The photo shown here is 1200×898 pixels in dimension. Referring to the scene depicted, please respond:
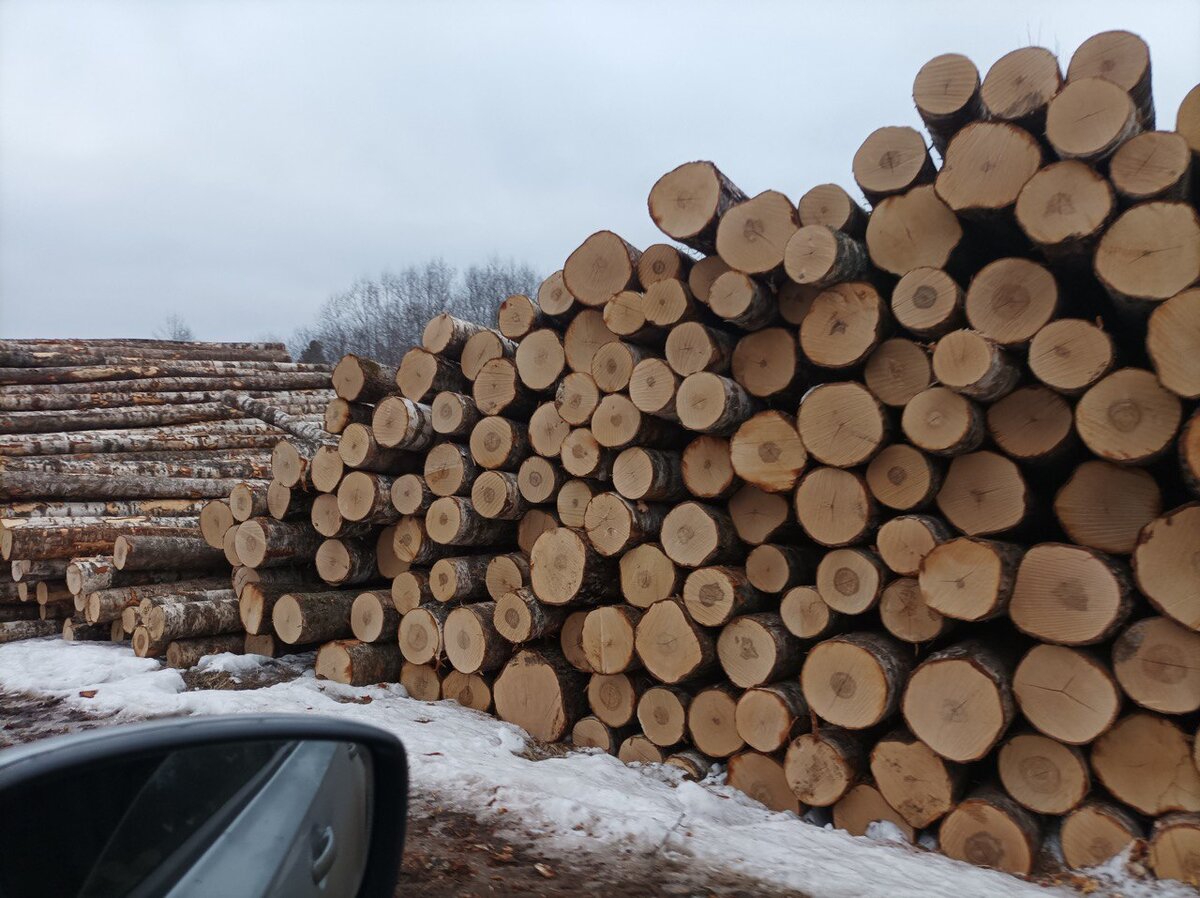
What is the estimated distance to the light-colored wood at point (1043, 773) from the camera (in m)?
3.45

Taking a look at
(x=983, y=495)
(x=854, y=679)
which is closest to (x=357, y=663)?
(x=854, y=679)

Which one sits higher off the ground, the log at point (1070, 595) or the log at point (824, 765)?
the log at point (1070, 595)

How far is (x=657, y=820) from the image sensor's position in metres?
3.62

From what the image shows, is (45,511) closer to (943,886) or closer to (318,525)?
(318,525)

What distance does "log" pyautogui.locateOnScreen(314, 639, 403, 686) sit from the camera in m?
5.45

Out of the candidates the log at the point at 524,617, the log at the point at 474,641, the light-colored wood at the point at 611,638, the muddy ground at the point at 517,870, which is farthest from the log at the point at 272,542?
the muddy ground at the point at 517,870

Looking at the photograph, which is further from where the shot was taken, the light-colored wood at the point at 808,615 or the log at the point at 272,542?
the log at the point at 272,542

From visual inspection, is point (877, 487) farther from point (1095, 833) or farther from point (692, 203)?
point (692, 203)

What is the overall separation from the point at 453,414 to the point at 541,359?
2.26 feet

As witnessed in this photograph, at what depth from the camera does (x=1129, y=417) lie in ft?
11.1

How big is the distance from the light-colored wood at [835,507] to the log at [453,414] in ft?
7.49

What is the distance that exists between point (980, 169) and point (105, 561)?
6.71 m

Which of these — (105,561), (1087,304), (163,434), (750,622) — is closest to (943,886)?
(750,622)

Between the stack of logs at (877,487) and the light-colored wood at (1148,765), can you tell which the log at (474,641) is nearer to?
the stack of logs at (877,487)
